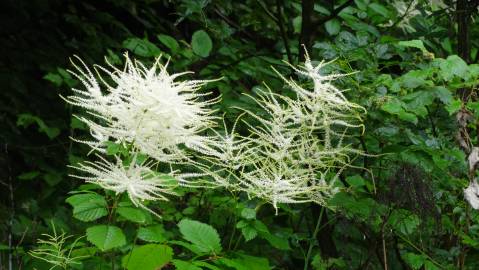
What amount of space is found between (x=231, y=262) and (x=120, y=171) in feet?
1.59

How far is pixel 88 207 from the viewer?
6.08 ft

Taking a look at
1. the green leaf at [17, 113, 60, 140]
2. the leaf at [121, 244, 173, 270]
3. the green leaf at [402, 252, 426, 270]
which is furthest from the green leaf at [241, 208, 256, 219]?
the green leaf at [17, 113, 60, 140]

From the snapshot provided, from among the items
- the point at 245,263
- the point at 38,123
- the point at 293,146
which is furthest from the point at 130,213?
the point at 38,123

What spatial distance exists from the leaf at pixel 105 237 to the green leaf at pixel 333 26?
6.14 feet

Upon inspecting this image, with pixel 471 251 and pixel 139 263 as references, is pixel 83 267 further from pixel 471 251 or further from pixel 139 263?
pixel 471 251

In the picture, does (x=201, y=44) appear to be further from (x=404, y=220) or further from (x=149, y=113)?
(x=149, y=113)

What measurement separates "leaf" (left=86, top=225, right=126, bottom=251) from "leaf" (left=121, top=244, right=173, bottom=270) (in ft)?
0.49

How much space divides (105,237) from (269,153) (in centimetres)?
53

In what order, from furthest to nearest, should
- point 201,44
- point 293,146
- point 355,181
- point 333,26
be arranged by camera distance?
point 201,44 → point 333,26 → point 355,181 → point 293,146

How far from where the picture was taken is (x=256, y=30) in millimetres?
4266

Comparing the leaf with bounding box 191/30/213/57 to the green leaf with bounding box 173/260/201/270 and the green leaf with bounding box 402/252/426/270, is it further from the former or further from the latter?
the green leaf with bounding box 173/260/201/270

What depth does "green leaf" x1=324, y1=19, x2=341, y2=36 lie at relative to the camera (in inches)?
133

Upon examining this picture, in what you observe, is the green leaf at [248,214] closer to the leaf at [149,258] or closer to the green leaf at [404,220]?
the leaf at [149,258]

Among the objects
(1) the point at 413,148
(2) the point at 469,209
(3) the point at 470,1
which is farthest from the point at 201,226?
(3) the point at 470,1
